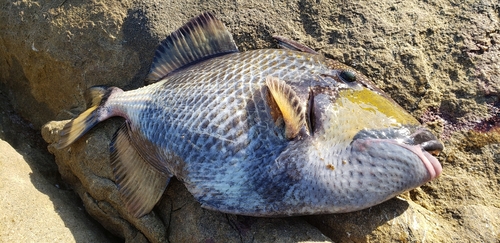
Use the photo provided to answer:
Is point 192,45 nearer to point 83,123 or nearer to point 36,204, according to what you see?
point 83,123

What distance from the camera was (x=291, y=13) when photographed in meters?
3.56

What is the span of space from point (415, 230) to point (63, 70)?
3153mm

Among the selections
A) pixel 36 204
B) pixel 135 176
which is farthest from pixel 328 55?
pixel 36 204

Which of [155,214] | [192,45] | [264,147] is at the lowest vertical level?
[155,214]

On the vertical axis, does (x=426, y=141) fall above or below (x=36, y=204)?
above

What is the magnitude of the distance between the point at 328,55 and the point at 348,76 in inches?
22.8

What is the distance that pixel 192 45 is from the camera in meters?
3.40

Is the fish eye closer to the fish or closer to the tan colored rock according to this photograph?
the fish

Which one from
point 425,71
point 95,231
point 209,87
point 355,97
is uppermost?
point 209,87

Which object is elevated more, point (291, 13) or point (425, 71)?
point (291, 13)

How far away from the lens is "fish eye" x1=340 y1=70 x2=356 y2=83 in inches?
112

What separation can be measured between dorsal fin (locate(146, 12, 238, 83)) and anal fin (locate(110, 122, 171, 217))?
0.59m

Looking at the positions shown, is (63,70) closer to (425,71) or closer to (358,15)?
(358,15)

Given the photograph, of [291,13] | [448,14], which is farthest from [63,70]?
[448,14]
